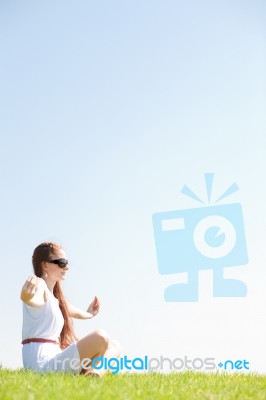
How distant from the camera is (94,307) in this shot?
9719mm

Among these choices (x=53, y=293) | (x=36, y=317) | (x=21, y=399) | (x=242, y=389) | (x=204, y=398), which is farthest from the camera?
(x=53, y=293)

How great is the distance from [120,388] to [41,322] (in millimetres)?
1966

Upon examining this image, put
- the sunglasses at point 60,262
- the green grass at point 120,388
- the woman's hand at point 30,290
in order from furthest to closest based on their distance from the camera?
1. the sunglasses at point 60,262
2. the woman's hand at point 30,290
3. the green grass at point 120,388

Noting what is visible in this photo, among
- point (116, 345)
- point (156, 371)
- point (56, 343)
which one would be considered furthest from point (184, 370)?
point (56, 343)

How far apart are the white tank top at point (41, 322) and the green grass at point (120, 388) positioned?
60cm

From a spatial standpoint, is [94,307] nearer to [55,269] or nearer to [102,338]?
[55,269]

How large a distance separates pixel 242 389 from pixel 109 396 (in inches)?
101

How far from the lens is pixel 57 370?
26.0 ft

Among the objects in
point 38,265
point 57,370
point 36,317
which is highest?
point 38,265

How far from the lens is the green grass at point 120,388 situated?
5.84 meters

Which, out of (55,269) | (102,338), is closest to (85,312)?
(55,269)

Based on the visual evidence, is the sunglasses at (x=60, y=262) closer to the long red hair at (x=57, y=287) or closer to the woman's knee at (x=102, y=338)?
the long red hair at (x=57, y=287)

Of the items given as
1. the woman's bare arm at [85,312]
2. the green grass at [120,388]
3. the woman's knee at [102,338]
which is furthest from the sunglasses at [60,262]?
the green grass at [120,388]

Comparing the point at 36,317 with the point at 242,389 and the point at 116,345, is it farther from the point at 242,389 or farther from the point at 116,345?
the point at 242,389
